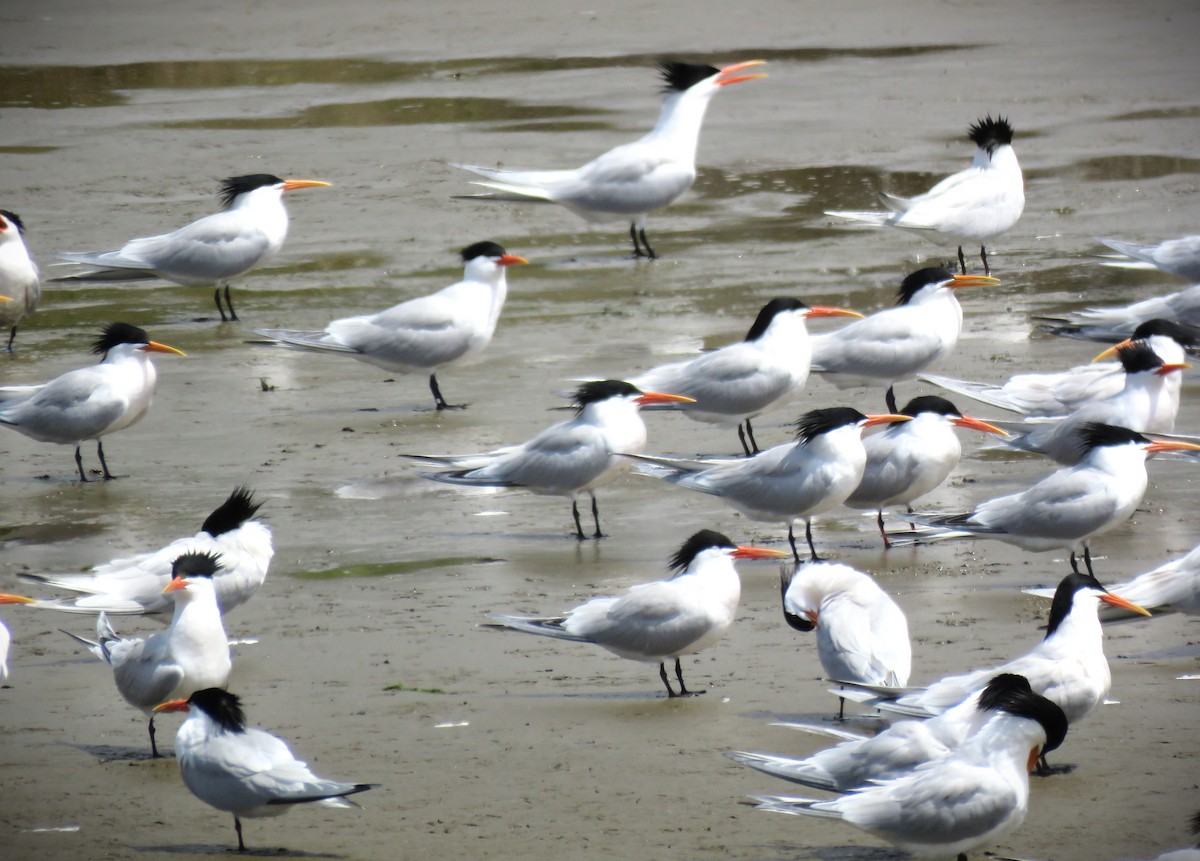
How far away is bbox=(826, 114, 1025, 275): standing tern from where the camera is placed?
10945 mm

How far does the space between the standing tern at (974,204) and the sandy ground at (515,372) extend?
37cm

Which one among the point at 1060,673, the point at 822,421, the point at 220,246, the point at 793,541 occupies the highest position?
the point at 220,246

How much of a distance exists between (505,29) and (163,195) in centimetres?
654

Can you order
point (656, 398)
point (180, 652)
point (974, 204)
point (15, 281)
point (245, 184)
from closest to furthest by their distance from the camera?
point (180, 652) → point (656, 398) → point (15, 281) → point (974, 204) → point (245, 184)

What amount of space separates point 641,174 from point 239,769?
25.3ft

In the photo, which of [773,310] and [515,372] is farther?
[515,372]

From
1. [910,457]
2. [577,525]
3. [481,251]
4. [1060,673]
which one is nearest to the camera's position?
[1060,673]

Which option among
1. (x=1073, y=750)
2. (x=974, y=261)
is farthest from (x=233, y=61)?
(x=1073, y=750)

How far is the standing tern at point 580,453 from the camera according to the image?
7.58 metres

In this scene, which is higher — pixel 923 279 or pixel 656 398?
pixel 923 279

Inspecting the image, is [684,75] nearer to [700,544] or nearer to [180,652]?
[700,544]

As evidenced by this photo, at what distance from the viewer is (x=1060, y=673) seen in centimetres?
526

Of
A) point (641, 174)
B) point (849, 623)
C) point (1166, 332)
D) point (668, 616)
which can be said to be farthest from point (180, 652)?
point (641, 174)

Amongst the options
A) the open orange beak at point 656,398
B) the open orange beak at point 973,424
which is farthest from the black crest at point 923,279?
the open orange beak at point 656,398
